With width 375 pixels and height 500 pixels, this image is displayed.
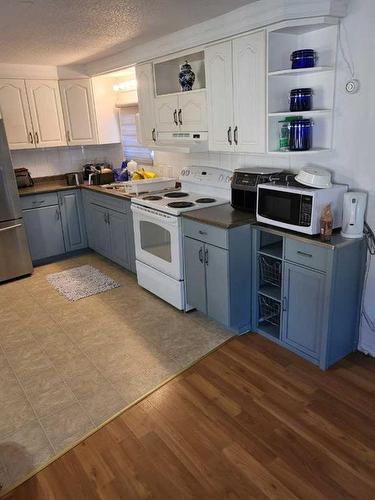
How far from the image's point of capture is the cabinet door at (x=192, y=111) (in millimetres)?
3233

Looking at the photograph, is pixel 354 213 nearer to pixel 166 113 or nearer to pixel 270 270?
pixel 270 270

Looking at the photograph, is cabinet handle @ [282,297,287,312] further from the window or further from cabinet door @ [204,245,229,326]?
the window

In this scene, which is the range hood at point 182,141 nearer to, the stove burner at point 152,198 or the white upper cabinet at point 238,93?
the white upper cabinet at point 238,93

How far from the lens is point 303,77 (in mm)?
2703

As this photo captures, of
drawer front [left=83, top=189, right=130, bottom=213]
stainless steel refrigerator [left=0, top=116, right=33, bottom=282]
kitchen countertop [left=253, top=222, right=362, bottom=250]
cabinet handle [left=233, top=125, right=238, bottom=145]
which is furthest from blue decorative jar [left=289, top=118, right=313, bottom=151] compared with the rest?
stainless steel refrigerator [left=0, top=116, right=33, bottom=282]

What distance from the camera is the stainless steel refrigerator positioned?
3.88m

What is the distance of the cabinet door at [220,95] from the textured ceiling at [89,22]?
26 centimetres

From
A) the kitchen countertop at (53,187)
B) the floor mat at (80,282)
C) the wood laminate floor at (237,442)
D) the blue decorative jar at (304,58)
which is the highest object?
the blue decorative jar at (304,58)

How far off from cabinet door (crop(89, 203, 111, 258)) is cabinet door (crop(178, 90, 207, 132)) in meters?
1.43

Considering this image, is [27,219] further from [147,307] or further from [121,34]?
[121,34]

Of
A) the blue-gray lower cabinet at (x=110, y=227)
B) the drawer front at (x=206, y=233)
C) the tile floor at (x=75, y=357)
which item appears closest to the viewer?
the tile floor at (x=75, y=357)

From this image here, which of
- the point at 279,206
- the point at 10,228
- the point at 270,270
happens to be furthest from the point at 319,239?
the point at 10,228

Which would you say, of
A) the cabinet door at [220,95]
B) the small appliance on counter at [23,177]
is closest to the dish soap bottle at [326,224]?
the cabinet door at [220,95]

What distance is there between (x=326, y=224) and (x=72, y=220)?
3364 mm
